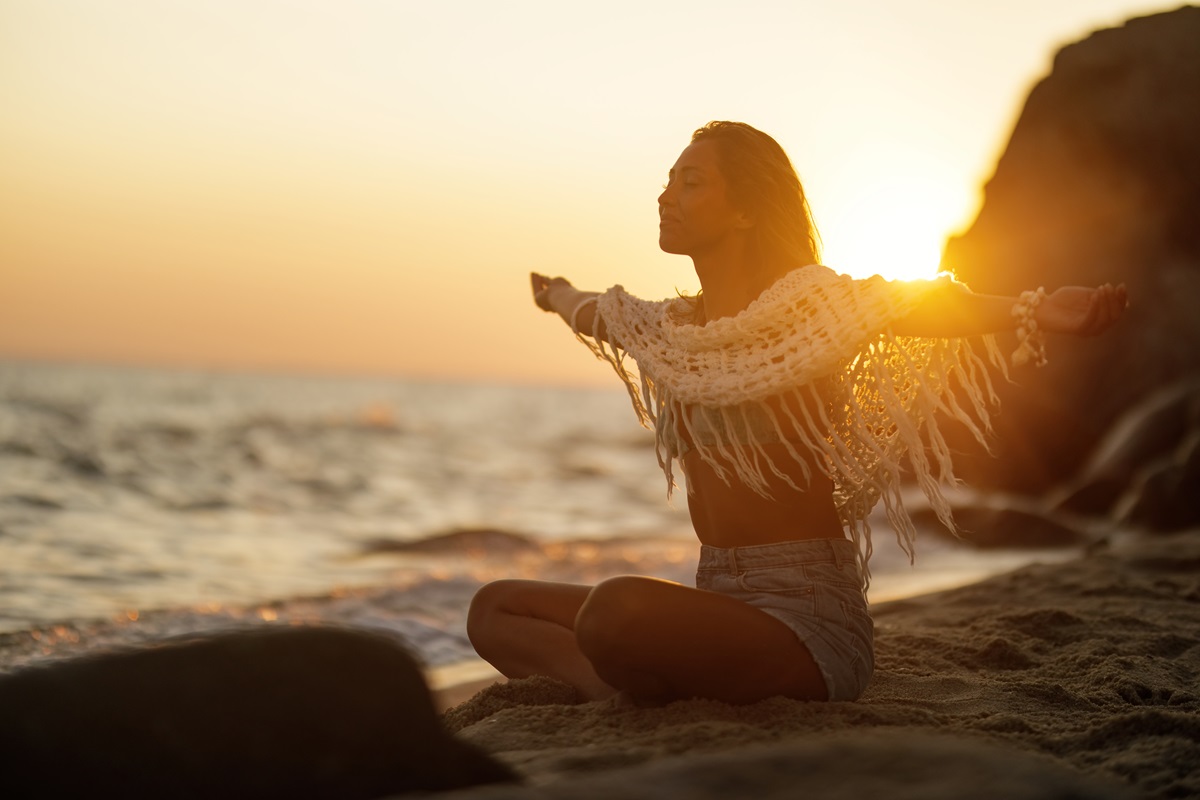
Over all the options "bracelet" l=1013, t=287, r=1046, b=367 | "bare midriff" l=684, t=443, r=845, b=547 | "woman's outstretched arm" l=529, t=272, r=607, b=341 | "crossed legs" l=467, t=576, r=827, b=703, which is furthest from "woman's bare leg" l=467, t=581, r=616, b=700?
"bracelet" l=1013, t=287, r=1046, b=367

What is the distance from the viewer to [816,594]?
3270 mm

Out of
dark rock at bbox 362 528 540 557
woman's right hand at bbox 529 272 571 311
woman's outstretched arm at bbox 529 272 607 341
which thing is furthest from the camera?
dark rock at bbox 362 528 540 557

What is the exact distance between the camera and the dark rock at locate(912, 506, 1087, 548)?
9.70 metres

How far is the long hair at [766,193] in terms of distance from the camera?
11.6 ft

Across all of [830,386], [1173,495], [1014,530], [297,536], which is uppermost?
[830,386]

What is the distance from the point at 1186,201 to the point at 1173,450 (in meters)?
5.77

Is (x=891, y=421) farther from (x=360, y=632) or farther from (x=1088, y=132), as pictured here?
(x=1088, y=132)

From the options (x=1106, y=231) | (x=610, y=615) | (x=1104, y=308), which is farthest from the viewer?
(x=1106, y=231)

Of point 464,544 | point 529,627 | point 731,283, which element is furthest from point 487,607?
point 464,544

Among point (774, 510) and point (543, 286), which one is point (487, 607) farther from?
point (543, 286)

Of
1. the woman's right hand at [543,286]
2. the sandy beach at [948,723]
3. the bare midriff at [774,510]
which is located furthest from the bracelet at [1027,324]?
the woman's right hand at [543,286]

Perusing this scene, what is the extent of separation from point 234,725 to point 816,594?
5.93 feet

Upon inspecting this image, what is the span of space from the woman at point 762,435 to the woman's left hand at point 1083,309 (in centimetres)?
2

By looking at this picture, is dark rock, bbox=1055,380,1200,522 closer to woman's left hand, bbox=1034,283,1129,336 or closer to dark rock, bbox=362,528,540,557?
dark rock, bbox=362,528,540,557
